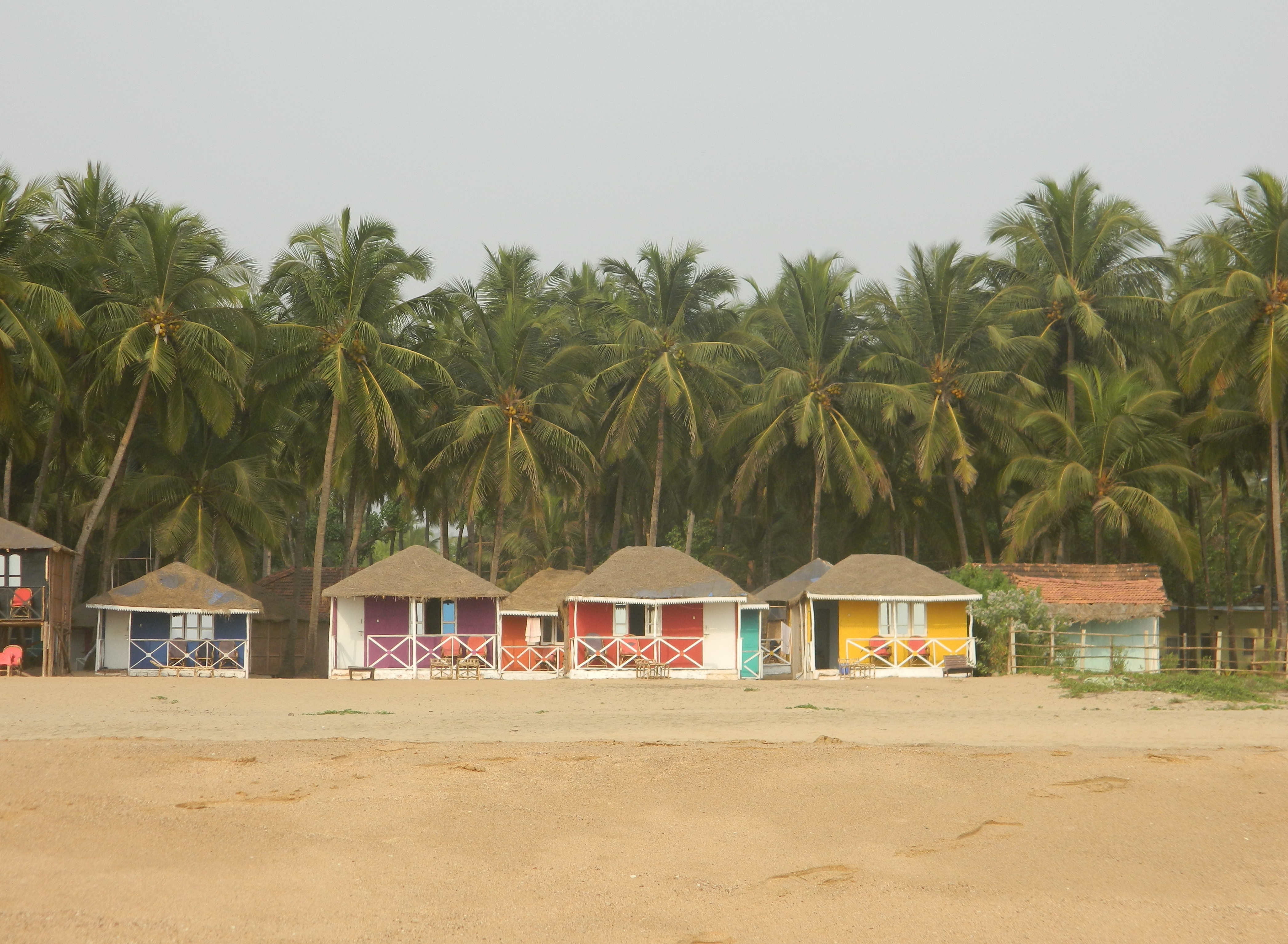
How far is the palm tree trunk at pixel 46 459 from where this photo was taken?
33.3 metres

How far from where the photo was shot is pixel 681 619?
3162 cm

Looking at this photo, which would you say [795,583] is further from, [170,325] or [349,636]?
[170,325]

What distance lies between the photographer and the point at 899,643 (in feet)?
102

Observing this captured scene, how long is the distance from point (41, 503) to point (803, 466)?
78.3 ft

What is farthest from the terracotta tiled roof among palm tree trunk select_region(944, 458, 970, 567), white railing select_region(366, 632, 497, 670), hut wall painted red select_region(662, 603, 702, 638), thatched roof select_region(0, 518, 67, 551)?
palm tree trunk select_region(944, 458, 970, 567)

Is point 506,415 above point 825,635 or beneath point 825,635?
above

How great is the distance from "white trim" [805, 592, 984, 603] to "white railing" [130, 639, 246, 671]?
14839 mm

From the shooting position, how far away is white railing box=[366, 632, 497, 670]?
31.9 meters

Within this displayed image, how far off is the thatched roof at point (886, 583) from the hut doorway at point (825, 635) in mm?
682

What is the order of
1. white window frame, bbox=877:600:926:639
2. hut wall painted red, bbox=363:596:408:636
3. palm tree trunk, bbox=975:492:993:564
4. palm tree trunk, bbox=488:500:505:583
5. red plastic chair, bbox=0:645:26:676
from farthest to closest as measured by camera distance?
palm tree trunk, bbox=975:492:993:564, palm tree trunk, bbox=488:500:505:583, hut wall painted red, bbox=363:596:408:636, white window frame, bbox=877:600:926:639, red plastic chair, bbox=0:645:26:676

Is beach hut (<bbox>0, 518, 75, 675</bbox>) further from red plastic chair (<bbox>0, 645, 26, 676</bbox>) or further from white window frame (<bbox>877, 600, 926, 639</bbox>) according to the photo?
white window frame (<bbox>877, 600, 926, 639</bbox>)

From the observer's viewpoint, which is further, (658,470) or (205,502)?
(658,470)

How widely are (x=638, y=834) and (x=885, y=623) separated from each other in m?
20.8

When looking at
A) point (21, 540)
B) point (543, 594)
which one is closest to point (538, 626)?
point (543, 594)
